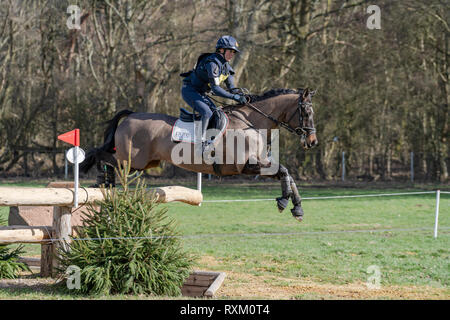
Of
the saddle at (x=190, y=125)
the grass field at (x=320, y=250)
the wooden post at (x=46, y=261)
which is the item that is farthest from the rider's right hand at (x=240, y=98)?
the wooden post at (x=46, y=261)

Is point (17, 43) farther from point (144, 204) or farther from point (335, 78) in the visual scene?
point (144, 204)

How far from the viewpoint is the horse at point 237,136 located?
697 centimetres

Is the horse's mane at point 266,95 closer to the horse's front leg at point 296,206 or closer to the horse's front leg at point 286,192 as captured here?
the horse's front leg at point 286,192

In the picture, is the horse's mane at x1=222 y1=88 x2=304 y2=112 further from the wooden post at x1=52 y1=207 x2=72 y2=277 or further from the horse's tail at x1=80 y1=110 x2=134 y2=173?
the wooden post at x1=52 y1=207 x2=72 y2=277

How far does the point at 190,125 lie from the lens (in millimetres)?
7367

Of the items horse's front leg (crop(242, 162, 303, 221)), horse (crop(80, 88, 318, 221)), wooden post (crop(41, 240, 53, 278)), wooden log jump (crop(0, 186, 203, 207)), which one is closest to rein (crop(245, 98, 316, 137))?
horse (crop(80, 88, 318, 221))

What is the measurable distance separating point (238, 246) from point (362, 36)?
686 inches

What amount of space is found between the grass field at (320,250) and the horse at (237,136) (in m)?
0.80

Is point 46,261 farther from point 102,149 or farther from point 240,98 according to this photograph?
point 240,98

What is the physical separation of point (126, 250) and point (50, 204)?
914 millimetres

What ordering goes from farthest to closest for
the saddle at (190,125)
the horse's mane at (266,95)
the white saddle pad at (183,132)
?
the horse's mane at (266,95), the white saddle pad at (183,132), the saddle at (190,125)

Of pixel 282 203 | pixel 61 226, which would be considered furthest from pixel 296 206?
pixel 61 226

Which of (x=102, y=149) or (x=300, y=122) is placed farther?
(x=102, y=149)

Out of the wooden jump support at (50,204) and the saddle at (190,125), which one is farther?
the saddle at (190,125)
